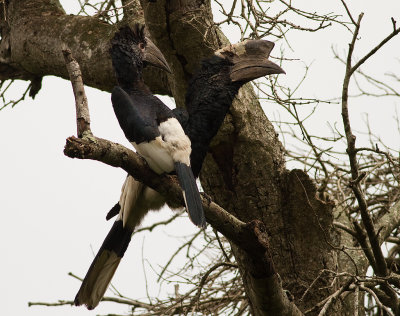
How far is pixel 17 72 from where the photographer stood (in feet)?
18.1

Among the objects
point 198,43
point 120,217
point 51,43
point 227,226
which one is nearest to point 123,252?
point 120,217

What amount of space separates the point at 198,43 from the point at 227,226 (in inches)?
59.5

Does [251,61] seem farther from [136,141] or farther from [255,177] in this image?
[136,141]

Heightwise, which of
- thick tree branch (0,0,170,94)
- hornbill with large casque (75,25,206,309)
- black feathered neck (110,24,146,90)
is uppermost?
thick tree branch (0,0,170,94)

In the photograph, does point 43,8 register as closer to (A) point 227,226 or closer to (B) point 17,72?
(B) point 17,72

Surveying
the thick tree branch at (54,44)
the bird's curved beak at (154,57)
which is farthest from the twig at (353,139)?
the thick tree branch at (54,44)

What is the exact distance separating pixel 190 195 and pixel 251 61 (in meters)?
1.33

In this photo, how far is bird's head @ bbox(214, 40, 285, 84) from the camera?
4293 mm

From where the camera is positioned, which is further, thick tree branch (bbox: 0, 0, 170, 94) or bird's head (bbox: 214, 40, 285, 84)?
thick tree branch (bbox: 0, 0, 170, 94)

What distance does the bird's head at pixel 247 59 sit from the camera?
4.29 meters

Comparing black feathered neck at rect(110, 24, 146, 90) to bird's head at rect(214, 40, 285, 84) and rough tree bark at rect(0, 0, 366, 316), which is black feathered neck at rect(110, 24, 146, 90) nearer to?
rough tree bark at rect(0, 0, 366, 316)

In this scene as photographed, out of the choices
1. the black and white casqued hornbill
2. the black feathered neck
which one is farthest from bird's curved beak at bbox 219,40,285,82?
the black feathered neck

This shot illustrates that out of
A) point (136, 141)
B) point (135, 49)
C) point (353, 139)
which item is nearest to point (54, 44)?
point (135, 49)

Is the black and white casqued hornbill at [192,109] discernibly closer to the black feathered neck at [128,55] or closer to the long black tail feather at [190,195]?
the black feathered neck at [128,55]
